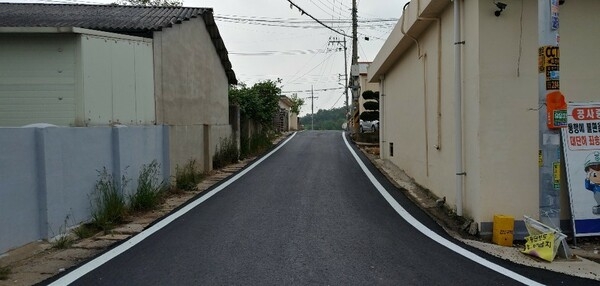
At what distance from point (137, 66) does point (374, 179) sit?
650 cm

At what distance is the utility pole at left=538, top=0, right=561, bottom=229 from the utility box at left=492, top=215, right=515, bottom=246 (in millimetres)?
456

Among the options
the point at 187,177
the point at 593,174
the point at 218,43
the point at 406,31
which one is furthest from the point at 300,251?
the point at 218,43

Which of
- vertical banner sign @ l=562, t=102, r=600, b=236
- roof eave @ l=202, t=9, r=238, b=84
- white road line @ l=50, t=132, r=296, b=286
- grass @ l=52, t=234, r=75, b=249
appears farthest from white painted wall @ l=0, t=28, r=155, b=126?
vertical banner sign @ l=562, t=102, r=600, b=236

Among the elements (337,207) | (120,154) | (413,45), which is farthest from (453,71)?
(120,154)

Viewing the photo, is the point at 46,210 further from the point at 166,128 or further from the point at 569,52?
the point at 569,52

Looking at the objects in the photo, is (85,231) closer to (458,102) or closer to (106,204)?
(106,204)

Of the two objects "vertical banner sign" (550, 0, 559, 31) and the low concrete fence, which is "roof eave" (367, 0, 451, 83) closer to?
"vertical banner sign" (550, 0, 559, 31)

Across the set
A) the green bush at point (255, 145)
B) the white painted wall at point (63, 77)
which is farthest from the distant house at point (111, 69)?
the green bush at point (255, 145)

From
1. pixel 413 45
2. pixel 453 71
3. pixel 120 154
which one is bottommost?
pixel 120 154

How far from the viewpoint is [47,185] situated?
20.6 ft

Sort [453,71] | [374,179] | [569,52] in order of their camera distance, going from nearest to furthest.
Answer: [569,52]
[453,71]
[374,179]

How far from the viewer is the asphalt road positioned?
502 cm

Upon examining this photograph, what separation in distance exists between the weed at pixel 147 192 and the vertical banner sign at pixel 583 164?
22.7 feet

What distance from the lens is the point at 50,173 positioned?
6367mm
